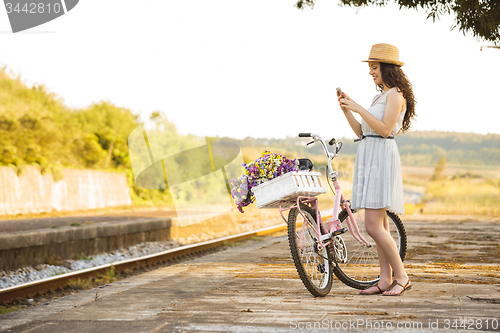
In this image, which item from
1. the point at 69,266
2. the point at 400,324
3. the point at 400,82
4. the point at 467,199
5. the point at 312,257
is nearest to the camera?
the point at 400,324

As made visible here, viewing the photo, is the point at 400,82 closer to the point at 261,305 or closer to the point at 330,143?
the point at 330,143

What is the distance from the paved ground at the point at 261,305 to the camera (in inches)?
146

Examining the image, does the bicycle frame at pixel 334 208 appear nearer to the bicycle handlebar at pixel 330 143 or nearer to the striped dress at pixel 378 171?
the bicycle handlebar at pixel 330 143

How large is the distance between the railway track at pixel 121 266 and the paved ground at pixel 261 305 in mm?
1944

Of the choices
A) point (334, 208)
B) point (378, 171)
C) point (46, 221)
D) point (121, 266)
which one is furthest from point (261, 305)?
point (46, 221)

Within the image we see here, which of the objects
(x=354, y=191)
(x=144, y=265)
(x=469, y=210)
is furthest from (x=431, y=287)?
(x=469, y=210)

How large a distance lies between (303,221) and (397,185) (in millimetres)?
859

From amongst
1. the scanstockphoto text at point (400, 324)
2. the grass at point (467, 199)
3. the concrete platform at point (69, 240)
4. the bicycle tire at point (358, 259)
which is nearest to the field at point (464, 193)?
the grass at point (467, 199)

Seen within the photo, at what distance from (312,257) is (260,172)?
86 centimetres

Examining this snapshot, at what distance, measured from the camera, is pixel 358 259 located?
5.50m

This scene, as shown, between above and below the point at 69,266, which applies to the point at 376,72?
above

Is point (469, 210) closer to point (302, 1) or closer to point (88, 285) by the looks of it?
point (302, 1)

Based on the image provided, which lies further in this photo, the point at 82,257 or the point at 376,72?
the point at 82,257

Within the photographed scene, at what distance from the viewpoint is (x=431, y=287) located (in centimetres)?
500
